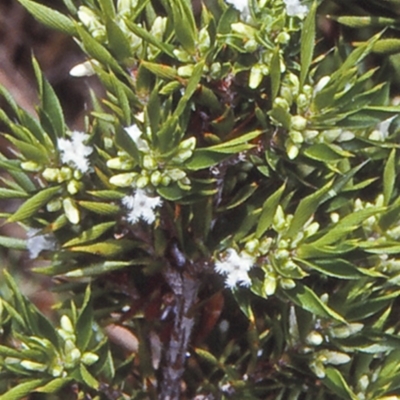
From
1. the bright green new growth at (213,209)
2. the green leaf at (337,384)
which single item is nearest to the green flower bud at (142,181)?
the bright green new growth at (213,209)

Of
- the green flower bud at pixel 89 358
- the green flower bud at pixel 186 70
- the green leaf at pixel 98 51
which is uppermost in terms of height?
the green leaf at pixel 98 51

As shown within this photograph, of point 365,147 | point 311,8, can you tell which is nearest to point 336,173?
point 365,147

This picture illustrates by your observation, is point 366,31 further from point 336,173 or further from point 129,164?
point 129,164

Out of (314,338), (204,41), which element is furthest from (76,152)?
(314,338)

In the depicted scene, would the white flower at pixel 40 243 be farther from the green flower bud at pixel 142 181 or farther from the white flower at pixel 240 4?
the white flower at pixel 240 4

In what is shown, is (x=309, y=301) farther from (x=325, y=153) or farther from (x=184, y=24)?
(x=184, y=24)

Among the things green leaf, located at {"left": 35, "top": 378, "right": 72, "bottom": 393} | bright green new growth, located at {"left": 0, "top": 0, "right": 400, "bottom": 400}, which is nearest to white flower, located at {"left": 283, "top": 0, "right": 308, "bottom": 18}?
bright green new growth, located at {"left": 0, "top": 0, "right": 400, "bottom": 400}

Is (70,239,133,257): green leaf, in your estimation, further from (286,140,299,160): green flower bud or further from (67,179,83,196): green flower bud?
(286,140,299,160): green flower bud
